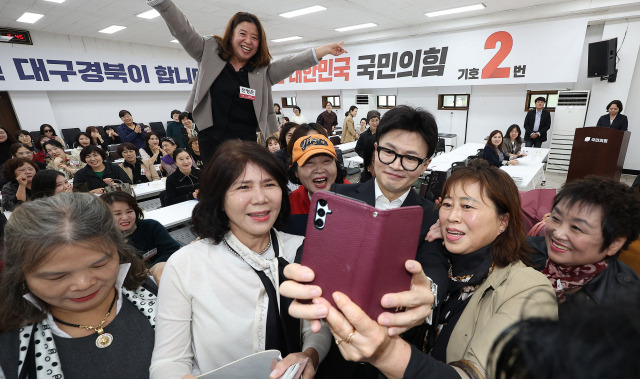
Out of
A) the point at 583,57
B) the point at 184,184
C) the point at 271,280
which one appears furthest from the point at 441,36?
the point at 271,280

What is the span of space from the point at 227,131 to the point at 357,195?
3.71 feet

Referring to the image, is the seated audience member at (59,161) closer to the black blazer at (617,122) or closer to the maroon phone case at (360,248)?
the maroon phone case at (360,248)

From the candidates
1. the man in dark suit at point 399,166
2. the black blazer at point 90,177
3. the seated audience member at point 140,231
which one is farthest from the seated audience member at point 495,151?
the black blazer at point 90,177

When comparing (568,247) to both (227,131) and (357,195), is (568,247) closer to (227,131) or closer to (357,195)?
(357,195)

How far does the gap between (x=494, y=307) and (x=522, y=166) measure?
4.84 metres

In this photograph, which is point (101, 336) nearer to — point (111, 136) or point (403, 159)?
point (403, 159)

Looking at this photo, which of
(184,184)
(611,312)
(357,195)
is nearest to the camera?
(611,312)

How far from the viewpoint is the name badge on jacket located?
189cm

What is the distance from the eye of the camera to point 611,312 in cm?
40

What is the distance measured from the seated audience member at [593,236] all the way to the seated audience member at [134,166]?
527cm

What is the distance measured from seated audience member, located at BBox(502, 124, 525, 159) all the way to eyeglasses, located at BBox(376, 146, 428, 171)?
4.92 m

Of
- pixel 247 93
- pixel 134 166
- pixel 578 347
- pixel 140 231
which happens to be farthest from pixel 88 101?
pixel 578 347

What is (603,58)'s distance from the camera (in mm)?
5895

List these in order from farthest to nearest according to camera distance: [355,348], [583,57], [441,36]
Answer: [441,36], [583,57], [355,348]
